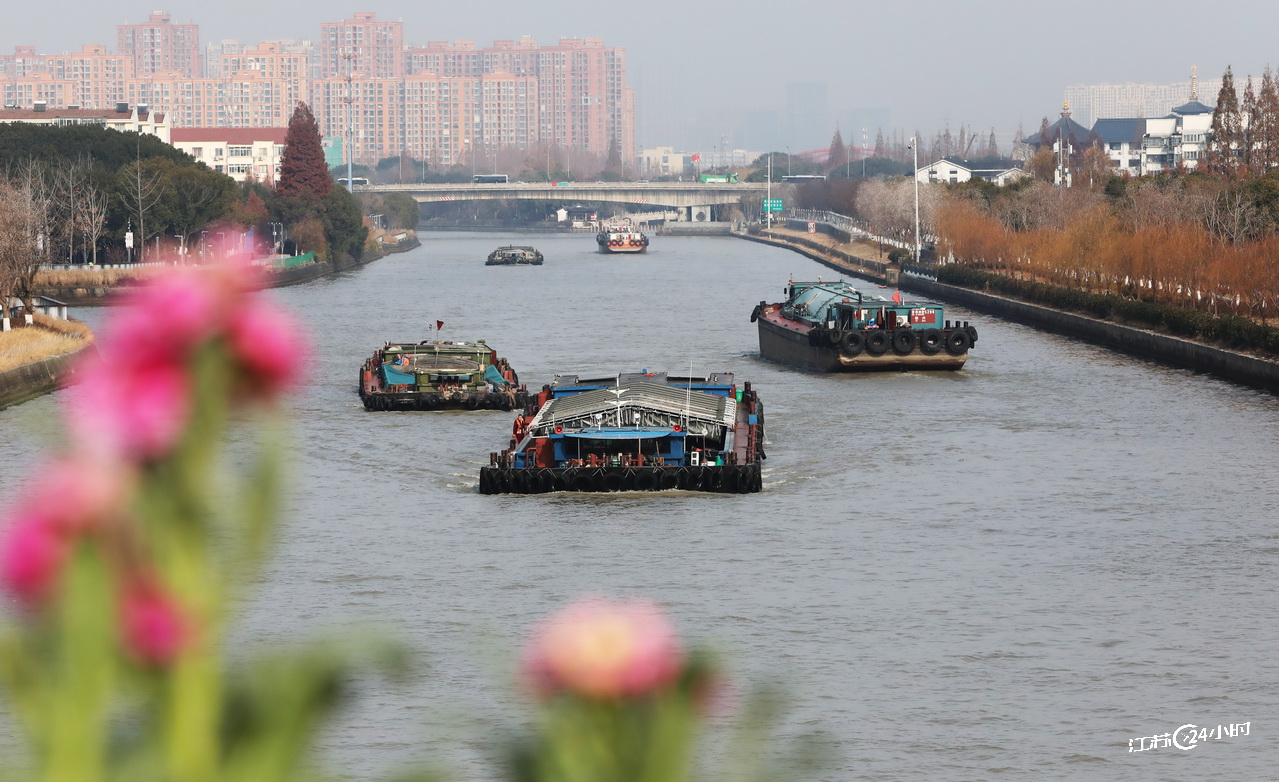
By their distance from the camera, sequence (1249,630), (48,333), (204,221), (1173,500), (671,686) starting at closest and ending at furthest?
(671,686), (1249,630), (1173,500), (48,333), (204,221)

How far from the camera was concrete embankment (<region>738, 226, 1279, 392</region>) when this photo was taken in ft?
149

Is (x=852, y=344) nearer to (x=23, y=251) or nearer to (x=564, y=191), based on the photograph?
(x=23, y=251)

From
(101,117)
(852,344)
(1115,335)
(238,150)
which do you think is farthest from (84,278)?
(238,150)

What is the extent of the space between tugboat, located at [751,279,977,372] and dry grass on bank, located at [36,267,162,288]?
38495mm

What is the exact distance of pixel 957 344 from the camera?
5000 centimetres

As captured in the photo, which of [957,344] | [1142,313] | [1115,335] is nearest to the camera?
[957,344]

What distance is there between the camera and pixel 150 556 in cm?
137

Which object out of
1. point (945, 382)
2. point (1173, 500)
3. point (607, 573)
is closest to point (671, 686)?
point (607, 573)

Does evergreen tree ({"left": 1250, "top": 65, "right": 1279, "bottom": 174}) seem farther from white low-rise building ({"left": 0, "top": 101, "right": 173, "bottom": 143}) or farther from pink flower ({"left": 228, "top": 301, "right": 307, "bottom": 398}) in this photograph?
pink flower ({"left": 228, "top": 301, "right": 307, "bottom": 398})

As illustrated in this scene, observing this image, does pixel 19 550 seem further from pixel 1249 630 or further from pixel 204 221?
pixel 204 221

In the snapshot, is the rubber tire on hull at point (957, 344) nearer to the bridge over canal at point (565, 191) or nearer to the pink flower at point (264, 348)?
the pink flower at point (264, 348)

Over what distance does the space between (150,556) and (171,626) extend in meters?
0.06

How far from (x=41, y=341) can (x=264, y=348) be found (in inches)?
2095

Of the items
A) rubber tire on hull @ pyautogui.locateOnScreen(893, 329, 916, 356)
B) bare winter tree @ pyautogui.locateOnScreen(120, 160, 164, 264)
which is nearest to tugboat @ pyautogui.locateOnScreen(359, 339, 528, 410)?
rubber tire on hull @ pyautogui.locateOnScreen(893, 329, 916, 356)
